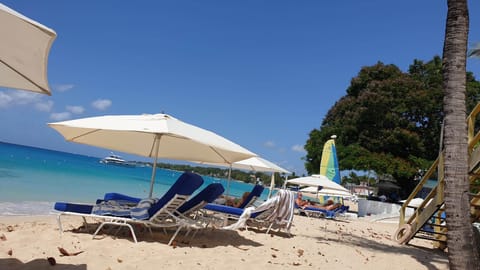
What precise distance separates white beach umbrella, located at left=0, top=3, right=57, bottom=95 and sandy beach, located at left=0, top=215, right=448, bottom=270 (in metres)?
1.74

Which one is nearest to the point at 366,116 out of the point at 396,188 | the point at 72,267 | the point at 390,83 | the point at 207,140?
the point at 390,83

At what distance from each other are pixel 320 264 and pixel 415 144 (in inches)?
741

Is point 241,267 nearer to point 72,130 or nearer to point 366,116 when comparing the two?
point 72,130

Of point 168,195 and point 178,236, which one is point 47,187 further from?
point 168,195

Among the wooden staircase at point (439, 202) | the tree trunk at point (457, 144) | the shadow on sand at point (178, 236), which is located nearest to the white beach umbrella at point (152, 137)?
the shadow on sand at point (178, 236)

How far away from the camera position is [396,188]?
24.5 meters

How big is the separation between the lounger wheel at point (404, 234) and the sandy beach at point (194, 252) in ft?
2.73

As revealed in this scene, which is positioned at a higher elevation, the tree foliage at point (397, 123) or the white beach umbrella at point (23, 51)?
the tree foliage at point (397, 123)

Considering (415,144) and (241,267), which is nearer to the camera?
(241,267)

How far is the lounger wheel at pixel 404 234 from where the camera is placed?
8165 millimetres

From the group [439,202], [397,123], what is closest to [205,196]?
[439,202]

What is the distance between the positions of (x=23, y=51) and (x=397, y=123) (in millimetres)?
22128

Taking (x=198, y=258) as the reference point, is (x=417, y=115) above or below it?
above

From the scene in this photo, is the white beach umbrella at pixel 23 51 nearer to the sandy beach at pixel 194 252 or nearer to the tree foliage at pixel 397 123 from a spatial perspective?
the sandy beach at pixel 194 252
